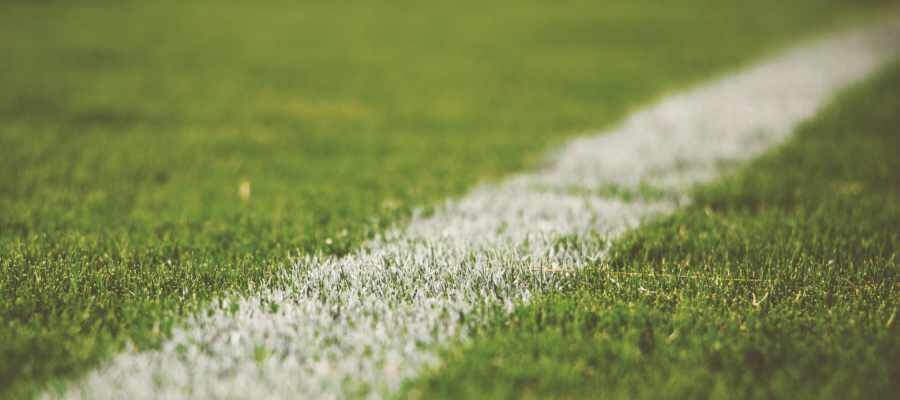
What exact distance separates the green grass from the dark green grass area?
105 cm

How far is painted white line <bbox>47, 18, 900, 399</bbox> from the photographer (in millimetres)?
1962

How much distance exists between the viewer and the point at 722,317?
2.25m

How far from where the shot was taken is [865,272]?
259cm

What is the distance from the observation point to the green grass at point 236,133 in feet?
8.29

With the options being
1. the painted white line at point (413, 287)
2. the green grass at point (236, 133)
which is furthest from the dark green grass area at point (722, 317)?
the green grass at point (236, 133)

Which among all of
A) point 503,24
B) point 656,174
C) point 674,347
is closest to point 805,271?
point 674,347

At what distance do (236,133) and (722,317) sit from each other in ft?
12.3

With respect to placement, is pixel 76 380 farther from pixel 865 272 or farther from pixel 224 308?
pixel 865 272

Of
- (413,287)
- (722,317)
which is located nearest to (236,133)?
(413,287)

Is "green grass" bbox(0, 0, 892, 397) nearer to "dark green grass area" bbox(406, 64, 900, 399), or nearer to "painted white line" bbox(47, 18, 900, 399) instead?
"painted white line" bbox(47, 18, 900, 399)

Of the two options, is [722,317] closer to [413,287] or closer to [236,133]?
[413,287]

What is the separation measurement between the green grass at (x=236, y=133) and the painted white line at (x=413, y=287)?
153 millimetres

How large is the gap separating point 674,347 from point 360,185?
2.20 m

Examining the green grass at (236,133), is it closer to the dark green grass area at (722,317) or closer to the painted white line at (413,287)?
the painted white line at (413,287)
